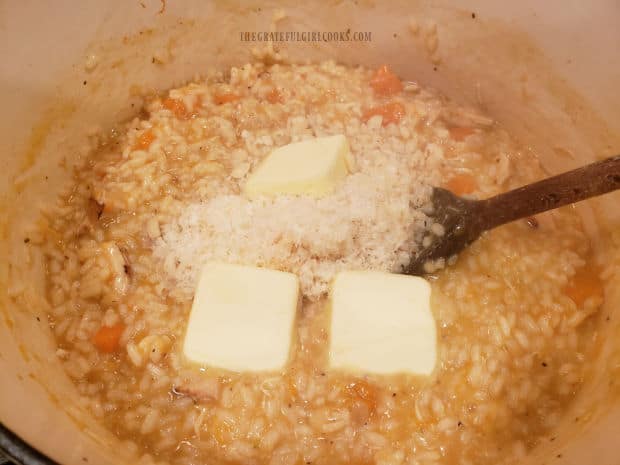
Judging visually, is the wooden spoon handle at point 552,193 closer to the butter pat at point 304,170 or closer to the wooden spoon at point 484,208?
the wooden spoon at point 484,208

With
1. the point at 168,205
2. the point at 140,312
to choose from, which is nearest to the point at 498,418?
the point at 140,312

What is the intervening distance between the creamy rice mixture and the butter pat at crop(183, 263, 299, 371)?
0.09 meters

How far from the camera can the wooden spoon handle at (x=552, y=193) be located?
7.01 feet

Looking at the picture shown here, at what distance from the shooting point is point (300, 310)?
2.64 meters

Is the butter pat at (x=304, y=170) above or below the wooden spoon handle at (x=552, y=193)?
below

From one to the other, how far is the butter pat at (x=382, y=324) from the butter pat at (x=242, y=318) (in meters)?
0.22

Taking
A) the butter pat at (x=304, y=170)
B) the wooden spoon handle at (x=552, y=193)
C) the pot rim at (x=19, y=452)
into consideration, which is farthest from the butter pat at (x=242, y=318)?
the wooden spoon handle at (x=552, y=193)

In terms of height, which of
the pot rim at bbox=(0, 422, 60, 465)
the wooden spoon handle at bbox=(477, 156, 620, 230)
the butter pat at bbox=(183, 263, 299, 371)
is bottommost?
the butter pat at bbox=(183, 263, 299, 371)

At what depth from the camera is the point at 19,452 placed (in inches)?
65.8

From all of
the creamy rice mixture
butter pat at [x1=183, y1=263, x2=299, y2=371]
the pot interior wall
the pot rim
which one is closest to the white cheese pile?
the creamy rice mixture

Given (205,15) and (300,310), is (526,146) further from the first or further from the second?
(205,15)

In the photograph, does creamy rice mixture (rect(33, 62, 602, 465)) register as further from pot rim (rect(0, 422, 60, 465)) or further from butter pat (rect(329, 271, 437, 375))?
pot rim (rect(0, 422, 60, 465))

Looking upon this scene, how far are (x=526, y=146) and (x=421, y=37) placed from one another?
0.91 m

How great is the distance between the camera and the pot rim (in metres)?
1.66
